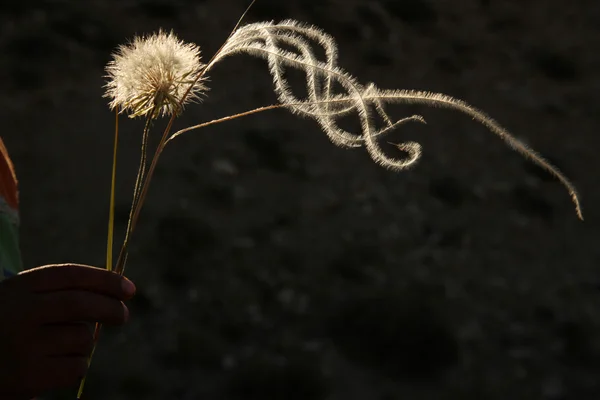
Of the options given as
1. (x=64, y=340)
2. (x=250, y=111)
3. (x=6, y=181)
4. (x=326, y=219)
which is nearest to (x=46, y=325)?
(x=64, y=340)

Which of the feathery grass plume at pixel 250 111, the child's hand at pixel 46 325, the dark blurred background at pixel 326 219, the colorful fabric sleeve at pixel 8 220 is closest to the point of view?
the child's hand at pixel 46 325

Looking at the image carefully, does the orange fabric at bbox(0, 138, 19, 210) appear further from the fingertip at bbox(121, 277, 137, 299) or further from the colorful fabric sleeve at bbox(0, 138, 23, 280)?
the fingertip at bbox(121, 277, 137, 299)

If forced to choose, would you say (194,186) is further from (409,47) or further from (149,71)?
(149,71)

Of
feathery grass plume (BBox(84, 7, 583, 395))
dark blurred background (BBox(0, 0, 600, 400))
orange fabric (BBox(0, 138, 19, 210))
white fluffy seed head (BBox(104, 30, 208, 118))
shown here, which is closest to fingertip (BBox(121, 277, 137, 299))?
feathery grass plume (BBox(84, 7, 583, 395))

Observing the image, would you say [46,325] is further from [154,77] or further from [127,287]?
[154,77]

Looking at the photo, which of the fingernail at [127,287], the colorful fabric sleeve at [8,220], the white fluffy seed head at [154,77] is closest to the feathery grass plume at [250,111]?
the white fluffy seed head at [154,77]

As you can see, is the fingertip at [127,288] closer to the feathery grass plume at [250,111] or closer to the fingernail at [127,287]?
the fingernail at [127,287]

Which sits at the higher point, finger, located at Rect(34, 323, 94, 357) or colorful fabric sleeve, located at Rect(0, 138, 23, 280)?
colorful fabric sleeve, located at Rect(0, 138, 23, 280)

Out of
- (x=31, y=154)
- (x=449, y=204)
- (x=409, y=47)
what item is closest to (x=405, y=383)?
(x=449, y=204)
